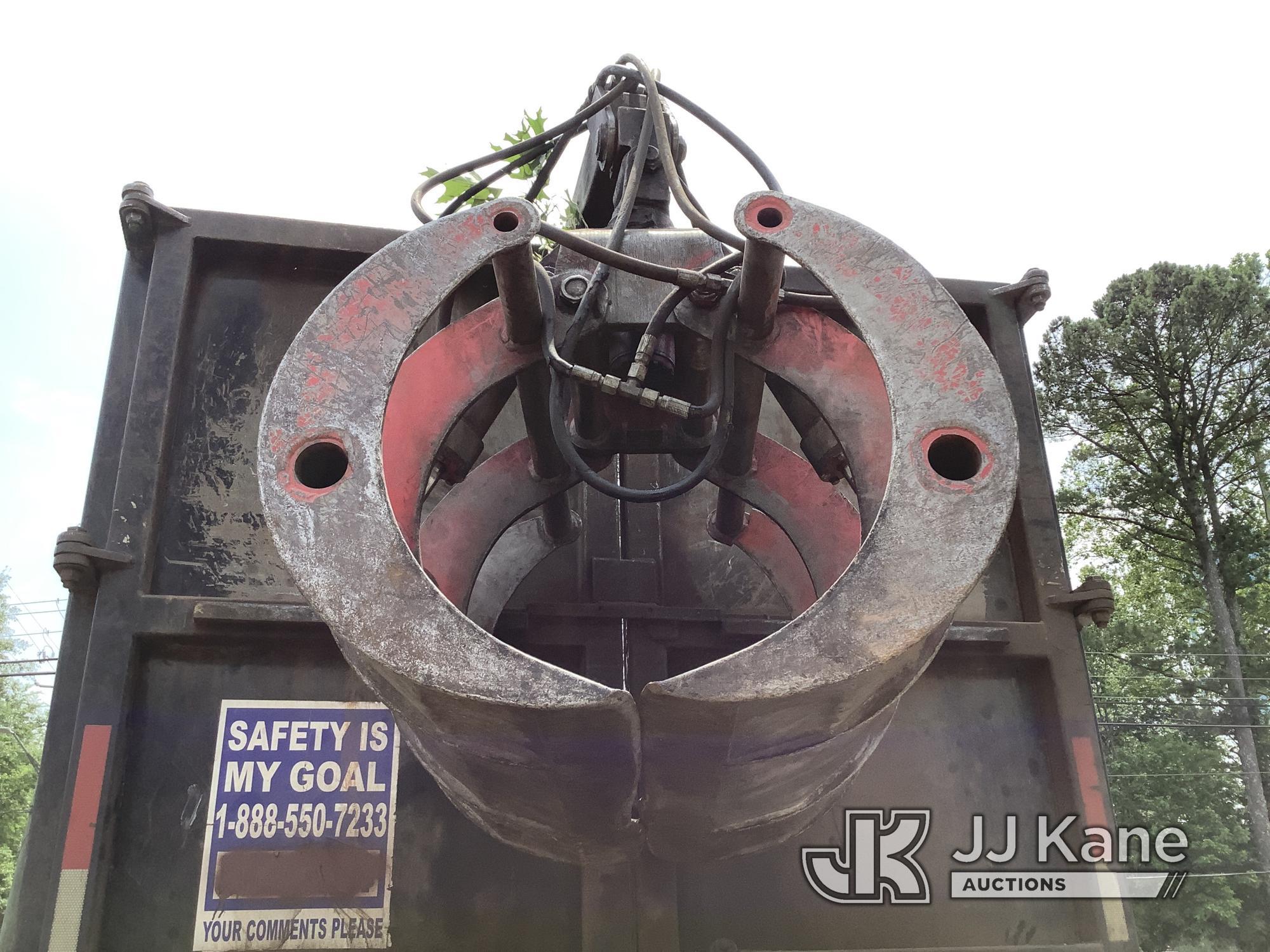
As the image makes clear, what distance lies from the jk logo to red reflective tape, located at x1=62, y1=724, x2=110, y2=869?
1.57m

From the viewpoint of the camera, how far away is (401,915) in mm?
2078

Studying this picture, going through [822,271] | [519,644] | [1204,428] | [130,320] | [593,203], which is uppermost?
[1204,428]

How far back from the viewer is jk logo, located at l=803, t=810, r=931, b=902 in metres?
2.21

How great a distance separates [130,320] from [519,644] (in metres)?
1.38

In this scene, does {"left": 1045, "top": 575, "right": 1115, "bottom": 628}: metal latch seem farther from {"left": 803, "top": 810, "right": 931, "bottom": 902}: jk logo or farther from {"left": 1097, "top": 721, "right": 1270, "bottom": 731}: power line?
{"left": 1097, "top": 721, "right": 1270, "bottom": 731}: power line

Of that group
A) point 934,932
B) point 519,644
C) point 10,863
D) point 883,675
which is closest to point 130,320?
point 519,644

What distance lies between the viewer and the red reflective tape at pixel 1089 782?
2336 mm

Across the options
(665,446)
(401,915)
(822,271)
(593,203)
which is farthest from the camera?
(593,203)

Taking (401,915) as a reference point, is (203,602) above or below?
above

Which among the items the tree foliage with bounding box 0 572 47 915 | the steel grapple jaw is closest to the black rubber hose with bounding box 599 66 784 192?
the steel grapple jaw

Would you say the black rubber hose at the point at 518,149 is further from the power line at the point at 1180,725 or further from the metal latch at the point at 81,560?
the power line at the point at 1180,725

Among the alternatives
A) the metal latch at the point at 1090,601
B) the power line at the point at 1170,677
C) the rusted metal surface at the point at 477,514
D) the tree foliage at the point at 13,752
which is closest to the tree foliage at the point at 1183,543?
the power line at the point at 1170,677

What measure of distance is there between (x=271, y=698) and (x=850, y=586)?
150cm

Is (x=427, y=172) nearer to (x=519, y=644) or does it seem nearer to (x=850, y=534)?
(x=519, y=644)
